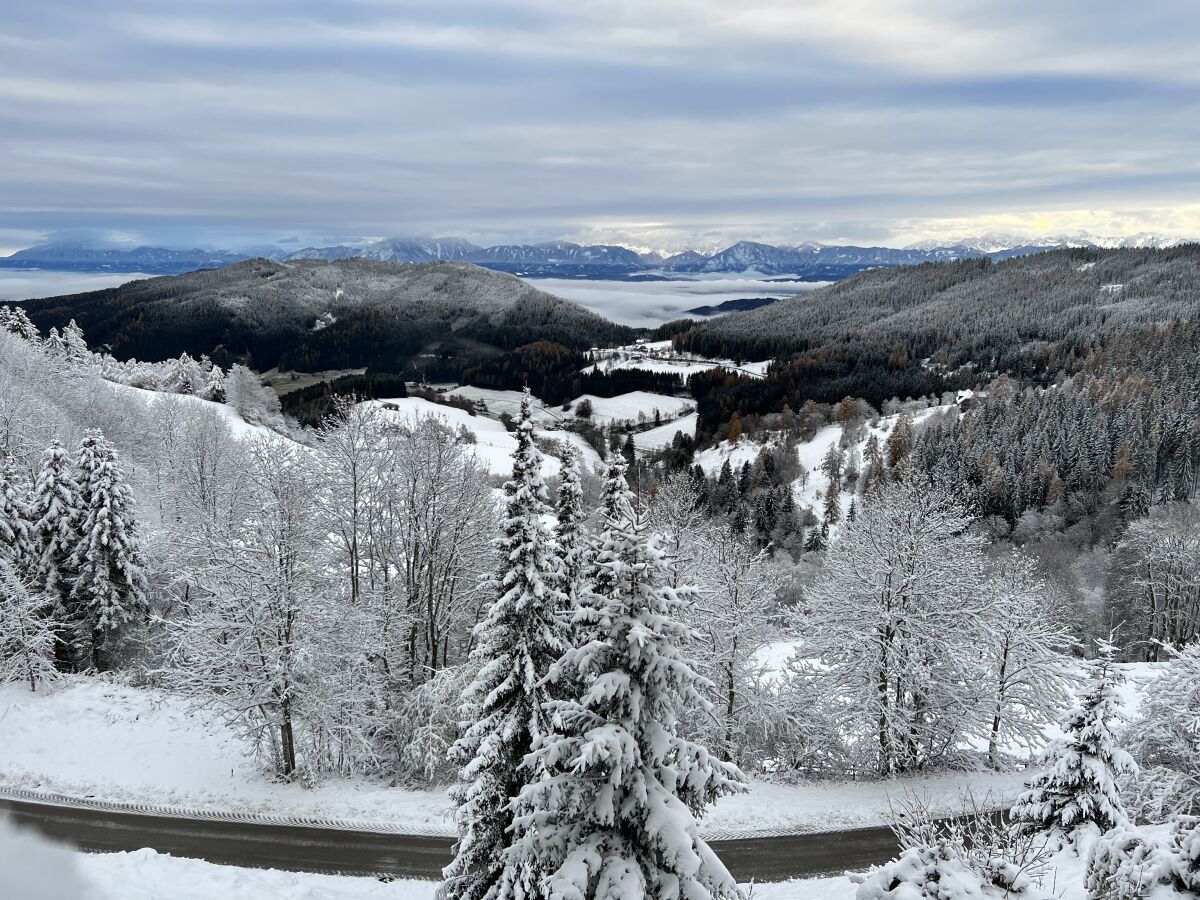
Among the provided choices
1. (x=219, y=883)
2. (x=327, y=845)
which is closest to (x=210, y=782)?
(x=327, y=845)

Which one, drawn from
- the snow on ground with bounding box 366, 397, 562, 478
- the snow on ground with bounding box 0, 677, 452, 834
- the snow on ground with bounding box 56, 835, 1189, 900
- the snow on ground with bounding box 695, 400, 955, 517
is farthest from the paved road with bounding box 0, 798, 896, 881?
the snow on ground with bounding box 695, 400, 955, 517

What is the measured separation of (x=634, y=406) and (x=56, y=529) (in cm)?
16129

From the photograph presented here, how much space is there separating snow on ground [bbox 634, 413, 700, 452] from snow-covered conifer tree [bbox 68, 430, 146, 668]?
4822 inches

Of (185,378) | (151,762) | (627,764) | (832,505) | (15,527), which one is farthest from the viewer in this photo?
Answer: (185,378)

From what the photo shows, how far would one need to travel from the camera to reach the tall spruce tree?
30891mm

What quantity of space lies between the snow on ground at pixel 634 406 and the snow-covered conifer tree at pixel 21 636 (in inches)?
5831

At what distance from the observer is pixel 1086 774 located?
46.0 ft

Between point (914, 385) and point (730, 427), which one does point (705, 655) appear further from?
point (914, 385)

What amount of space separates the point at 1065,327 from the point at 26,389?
228m

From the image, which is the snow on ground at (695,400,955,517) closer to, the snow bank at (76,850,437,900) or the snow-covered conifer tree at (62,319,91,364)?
the snow-covered conifer tree at (62,319,91,364)

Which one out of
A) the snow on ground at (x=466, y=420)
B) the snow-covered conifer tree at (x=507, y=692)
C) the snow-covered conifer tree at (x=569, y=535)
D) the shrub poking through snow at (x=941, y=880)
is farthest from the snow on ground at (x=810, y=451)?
the shrub poking through snow at (x=941, y=880)

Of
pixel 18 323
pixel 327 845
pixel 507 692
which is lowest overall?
pixel 327 845

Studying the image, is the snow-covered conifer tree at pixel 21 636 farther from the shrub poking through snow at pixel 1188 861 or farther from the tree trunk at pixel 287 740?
the shrub poking through snow at pixel 1188 861

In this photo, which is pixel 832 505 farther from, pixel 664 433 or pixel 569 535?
pixel 569 535
